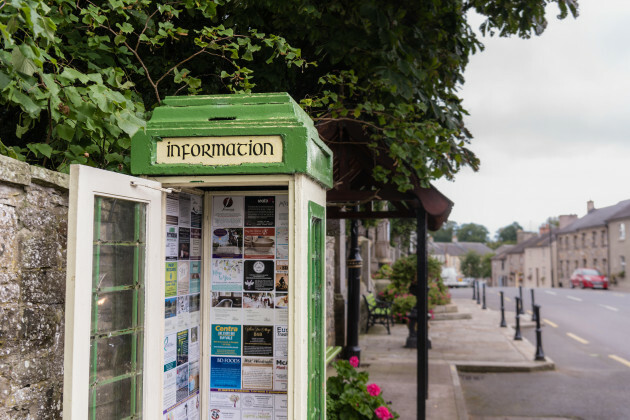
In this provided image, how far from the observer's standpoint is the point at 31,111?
2.86 metres

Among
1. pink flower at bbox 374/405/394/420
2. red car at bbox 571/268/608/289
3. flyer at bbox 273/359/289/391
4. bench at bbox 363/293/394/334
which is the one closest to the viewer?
flyer at bbox 273/359/289/391

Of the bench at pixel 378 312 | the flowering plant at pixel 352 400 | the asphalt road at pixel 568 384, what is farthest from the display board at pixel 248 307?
the bench at pixel 378 312

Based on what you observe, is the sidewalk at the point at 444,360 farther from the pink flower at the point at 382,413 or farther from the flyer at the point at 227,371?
the flyer at the point at 227,371

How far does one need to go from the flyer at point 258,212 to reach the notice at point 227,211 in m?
0.05

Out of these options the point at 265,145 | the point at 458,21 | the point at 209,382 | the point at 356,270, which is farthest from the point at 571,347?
the point at 265,145

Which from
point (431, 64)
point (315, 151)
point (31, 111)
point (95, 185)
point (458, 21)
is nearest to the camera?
point (95, 185)

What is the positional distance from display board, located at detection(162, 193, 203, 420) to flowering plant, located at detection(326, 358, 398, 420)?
1707 mm

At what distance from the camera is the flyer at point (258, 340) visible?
151 inches

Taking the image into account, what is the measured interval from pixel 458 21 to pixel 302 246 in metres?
4.59

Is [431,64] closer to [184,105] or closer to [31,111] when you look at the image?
[184,105]

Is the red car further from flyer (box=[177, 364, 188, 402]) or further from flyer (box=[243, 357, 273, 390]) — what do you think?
flyer (box=[177, 364, 188, 402])

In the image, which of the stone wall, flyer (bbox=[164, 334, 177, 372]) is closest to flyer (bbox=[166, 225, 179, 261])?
flyer (bbox=[164, 334, 177, 372])

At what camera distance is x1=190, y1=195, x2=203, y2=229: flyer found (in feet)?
12.2

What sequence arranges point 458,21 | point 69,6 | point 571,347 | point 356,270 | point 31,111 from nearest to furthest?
point 31,111, point 69,6, point 458,21, point 356,270, point 571,347
